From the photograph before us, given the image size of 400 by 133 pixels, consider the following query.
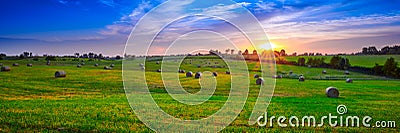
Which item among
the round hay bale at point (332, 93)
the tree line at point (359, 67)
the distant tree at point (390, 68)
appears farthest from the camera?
the tree line at point (359, 67)

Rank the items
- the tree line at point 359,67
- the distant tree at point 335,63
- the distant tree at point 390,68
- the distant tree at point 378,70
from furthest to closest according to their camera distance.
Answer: the distant tree at point 335,63, the distant tree at point 378,70, the tree line at point 359,67, the distant tree at point 390,68

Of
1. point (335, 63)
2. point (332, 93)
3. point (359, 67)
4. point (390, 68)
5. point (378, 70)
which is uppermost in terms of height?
point (335, 63)

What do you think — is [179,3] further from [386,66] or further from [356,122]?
[386,66]

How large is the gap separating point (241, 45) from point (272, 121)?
157 inches

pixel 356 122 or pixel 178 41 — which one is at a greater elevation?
pixel 178 41

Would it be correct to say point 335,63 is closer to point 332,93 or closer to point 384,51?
point 384,51

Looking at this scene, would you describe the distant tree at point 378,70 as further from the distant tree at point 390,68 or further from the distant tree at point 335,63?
the distant tree at point 335,63

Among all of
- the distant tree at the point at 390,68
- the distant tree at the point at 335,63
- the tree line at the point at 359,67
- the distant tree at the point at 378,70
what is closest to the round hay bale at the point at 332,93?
the tree line at the point at 359,67

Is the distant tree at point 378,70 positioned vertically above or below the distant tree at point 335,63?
below

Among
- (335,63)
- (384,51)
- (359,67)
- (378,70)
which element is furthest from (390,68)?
(384,51)

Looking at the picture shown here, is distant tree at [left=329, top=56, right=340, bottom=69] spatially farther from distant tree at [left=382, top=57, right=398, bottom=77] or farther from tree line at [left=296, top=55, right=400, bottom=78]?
distant tree at [left=382, top=57, right=398, bottom=77]

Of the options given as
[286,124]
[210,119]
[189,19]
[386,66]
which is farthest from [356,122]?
[386,66]

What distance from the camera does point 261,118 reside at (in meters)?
14.6

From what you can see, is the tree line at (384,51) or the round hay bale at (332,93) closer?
the round hay bale at (332,93)
